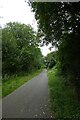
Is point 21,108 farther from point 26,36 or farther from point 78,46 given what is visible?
point 26,36

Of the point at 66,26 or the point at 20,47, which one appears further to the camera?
the point at 20,47

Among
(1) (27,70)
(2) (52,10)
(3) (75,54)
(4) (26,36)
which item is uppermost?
(4) (26,36)

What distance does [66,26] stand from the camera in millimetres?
15953

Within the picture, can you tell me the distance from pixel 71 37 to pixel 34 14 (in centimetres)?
353

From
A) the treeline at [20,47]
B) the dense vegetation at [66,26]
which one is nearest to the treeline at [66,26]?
the dense vegetation at [66,26]

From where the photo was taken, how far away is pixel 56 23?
1616cm

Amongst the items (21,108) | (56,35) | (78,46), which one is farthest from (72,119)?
(56,35)

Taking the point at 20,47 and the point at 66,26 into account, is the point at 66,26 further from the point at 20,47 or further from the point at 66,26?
→ the point at 20,47

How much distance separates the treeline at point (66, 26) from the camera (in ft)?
49.0

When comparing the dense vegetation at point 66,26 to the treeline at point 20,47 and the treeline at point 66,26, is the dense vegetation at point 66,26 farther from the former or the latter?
the treeline at point 20,47

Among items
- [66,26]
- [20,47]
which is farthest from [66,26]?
[20,47]

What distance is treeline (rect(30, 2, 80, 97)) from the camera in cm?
1493

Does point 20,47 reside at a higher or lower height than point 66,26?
higher

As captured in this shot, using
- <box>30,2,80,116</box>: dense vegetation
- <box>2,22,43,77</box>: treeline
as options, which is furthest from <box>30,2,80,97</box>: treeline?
<box>2,22,43,77</box>: treeline
